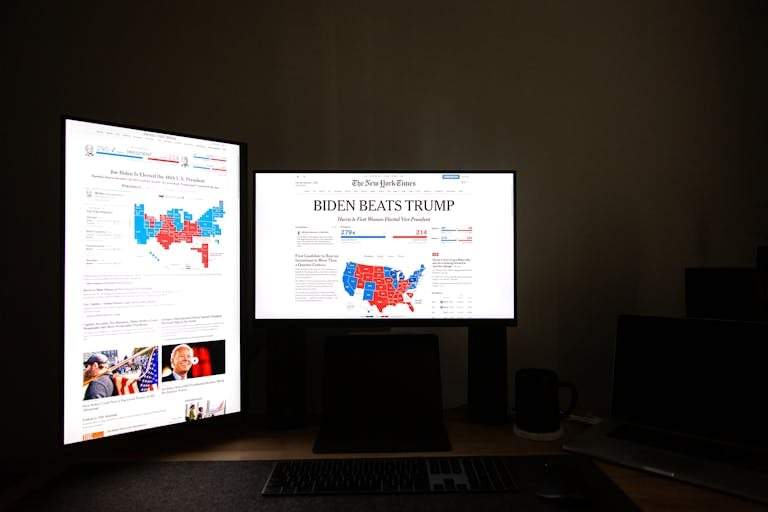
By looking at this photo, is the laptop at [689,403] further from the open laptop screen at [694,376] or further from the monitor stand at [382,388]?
the monitor stand at [382,388]

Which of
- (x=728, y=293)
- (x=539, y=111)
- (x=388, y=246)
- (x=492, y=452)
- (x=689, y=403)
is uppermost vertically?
(x=539, y=111)

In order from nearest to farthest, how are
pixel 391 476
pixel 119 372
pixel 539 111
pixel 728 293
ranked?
1. pixel 391 476
2. pixel 119 372
3. pixel 728 293
4. pixel 539 111

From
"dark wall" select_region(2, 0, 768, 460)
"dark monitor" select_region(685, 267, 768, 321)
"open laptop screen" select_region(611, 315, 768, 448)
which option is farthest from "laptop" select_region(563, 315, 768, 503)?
"dark wall" select_region(2, 0, 768, 460)

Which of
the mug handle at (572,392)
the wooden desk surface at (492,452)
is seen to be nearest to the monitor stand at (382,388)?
the wooden desk surface at (492,452)

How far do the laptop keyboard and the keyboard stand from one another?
31cm

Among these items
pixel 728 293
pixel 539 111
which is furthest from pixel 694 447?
pixel 539 111

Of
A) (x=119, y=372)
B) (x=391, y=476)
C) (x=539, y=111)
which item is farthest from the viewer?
(x=539, y=111)

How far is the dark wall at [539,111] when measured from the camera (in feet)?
4.23

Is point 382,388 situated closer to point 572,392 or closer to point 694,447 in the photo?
point 572,392

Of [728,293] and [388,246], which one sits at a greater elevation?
[388,246]

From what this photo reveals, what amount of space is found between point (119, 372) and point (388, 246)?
2.09ft

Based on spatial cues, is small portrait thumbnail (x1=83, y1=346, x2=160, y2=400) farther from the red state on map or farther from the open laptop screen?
the open laptop screen

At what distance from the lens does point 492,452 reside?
98 cm

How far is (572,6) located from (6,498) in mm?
1768
